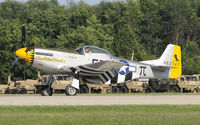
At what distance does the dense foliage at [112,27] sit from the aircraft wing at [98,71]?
103 ft

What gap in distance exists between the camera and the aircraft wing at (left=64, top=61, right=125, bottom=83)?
23672 mm

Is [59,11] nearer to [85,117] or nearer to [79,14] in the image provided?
[79,14]

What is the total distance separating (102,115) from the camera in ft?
45.2

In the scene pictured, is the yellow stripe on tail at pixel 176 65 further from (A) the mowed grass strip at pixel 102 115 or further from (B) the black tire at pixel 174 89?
(A) the mowed grass strip at pixel 102 115

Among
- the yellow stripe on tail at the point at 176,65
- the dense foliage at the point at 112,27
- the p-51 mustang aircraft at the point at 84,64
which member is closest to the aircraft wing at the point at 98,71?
the p-51 mustang aircraft at the point at 84,64

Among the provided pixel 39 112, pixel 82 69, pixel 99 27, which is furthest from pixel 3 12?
pixel 39 112

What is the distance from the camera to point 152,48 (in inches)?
3556

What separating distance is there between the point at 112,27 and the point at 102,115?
69934 mm

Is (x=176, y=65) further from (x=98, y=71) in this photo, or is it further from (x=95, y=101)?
(x=95, y=101)

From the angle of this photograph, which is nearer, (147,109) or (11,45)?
(147,109)

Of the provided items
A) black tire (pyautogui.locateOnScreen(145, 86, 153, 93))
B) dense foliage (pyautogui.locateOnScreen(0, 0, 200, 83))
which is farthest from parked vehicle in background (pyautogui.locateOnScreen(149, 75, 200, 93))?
dense foliage (pyautogui.locateOnScreen(0, 0, 200, 83))

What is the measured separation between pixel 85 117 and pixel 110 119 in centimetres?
93

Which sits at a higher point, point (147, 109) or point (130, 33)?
point (130, 33)

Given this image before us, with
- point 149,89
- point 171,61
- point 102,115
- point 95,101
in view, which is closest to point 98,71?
point 95,101
